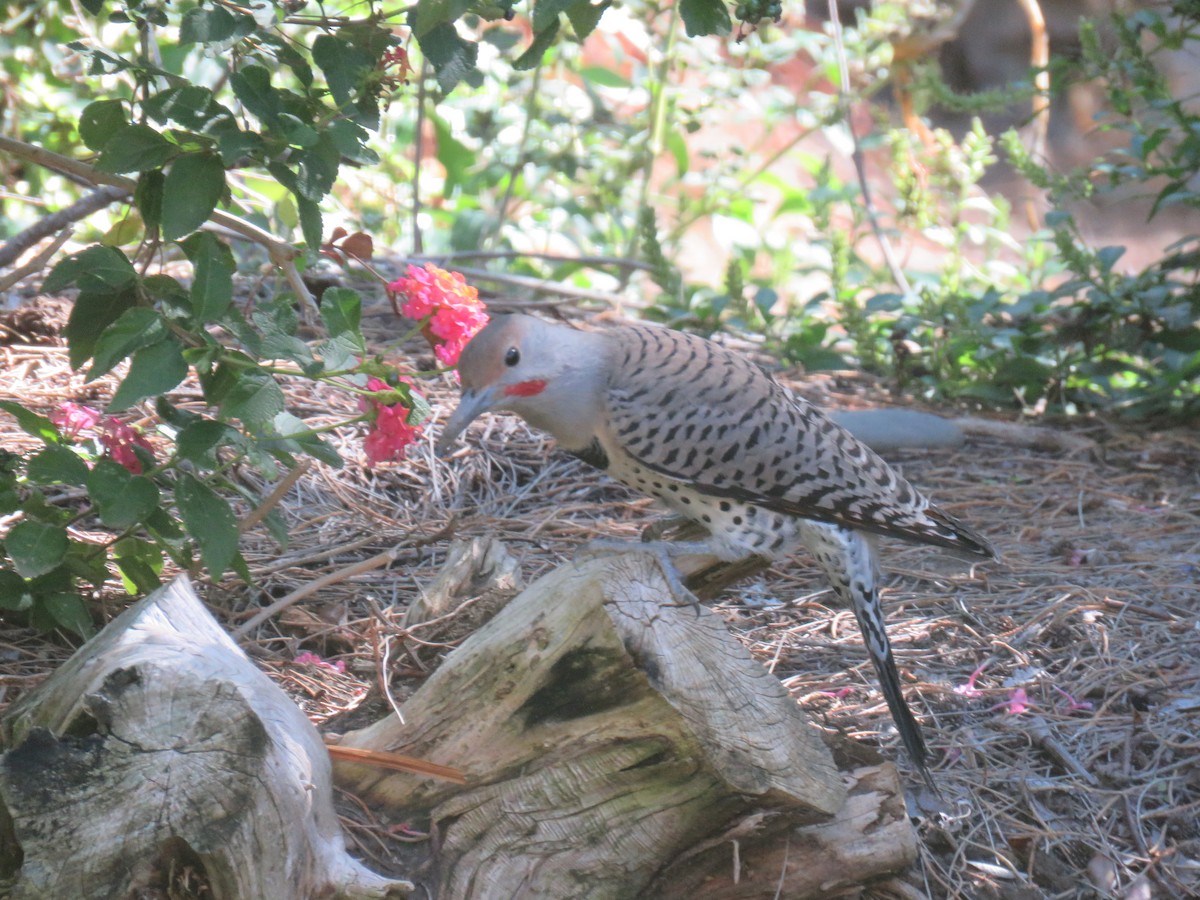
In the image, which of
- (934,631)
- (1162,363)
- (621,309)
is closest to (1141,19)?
(1162,363)

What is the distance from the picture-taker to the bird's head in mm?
3260

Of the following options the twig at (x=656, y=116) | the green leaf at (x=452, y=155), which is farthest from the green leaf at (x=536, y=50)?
the green leaf at (x=452, y=155)

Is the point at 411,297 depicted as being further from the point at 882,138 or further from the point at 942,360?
the point at 882,138

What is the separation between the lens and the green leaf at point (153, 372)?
2.36m

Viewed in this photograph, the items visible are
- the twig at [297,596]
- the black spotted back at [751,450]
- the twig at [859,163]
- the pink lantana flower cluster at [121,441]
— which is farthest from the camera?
the twig at [859,163]

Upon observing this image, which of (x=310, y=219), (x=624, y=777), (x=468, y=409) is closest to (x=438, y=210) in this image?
(x=468, y=409)

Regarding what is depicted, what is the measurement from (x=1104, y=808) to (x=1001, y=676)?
595mm

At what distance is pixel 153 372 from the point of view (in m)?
2.42

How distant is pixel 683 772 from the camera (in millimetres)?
2514

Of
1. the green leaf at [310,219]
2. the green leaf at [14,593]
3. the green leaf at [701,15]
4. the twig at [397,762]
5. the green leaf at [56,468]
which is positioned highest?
the green leaf at [701,15]

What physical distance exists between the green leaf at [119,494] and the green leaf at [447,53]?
1158 mm

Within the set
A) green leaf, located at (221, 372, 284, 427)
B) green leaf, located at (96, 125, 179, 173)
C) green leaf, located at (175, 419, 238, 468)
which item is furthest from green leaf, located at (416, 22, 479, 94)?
green leaf, located at (175, 419, 238, 468)

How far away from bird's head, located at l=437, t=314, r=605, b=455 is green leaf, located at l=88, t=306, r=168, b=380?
0.82 metres

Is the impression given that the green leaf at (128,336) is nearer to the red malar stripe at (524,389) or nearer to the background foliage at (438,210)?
the background foliage at (438,210)
